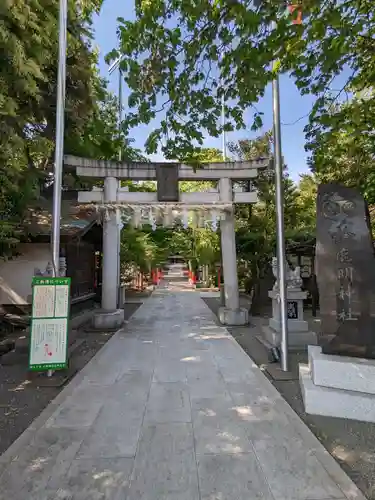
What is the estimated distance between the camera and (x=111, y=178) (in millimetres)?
10312

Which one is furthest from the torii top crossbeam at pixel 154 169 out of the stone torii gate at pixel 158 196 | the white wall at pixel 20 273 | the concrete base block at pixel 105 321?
the concrete base block at pixel 105 321

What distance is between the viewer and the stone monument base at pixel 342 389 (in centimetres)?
405

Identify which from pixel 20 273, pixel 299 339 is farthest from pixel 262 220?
pixel 20 273

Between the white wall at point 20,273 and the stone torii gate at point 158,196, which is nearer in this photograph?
the stone torii gate at point 158,196

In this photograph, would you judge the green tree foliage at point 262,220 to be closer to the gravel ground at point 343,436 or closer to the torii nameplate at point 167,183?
the torii nameplate at point 167,183

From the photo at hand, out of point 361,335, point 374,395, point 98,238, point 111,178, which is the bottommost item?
point 374,395

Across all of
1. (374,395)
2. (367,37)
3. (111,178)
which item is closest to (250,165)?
(111,178)

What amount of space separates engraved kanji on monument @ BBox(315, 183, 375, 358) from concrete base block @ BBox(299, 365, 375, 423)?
0.50 m

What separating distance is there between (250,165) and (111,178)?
14.2 feet

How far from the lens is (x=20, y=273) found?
10703 mm

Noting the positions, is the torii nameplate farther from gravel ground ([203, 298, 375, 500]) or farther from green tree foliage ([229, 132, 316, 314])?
gravel ground ([203, 298, 375, 500])

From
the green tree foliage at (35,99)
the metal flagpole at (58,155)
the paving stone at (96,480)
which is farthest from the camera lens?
the green tree foliage at (35,99)

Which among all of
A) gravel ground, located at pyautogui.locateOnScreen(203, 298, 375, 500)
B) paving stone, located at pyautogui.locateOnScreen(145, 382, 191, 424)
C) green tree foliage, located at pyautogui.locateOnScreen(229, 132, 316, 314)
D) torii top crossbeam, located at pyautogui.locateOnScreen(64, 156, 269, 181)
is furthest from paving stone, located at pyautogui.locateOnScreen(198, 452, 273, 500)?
green tree foliage, located at pyautogui.locateOnScreen(229, 132, 316, 314)

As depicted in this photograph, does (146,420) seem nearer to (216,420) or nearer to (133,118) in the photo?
(216,420)
